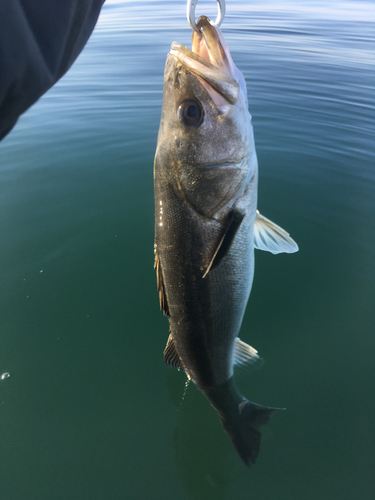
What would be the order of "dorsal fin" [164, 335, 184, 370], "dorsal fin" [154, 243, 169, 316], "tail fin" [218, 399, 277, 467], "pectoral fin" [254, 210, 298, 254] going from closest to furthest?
"dorsal fin" [154, 243, 169, 316] → "pectoral fin" [254, 210, 298, 254] → "dorsal fin" [164, 335, 184, 370] → "tail fin" [218, 399, 277, 467]

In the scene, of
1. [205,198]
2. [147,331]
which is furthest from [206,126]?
[147,331]

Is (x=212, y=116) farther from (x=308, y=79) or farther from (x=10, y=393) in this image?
(x=308, y=79)

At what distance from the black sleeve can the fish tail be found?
2115 mm

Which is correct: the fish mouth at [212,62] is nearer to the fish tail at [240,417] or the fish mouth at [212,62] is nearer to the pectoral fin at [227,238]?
the pectoral fin at [227,238]

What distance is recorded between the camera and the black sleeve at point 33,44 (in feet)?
3.48

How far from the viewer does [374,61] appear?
11.7 meters

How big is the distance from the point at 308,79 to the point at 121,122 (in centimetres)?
605

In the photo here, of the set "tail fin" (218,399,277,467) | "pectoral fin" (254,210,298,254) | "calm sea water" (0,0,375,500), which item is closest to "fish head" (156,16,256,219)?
"pectoral fin" (254,210,298,254)

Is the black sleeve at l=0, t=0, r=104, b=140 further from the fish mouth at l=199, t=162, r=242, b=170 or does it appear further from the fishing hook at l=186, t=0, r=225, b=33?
the fish mouth at l=199, t=162, r=242, b=170

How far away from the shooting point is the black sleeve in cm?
106

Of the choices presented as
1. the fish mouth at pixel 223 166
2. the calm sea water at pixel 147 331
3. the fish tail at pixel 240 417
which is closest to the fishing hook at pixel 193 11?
the fish mouth at pixel 223 166

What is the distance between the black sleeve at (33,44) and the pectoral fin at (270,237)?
4.57ft

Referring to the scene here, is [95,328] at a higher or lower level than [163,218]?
lower

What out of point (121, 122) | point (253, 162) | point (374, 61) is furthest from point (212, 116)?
point (374, 61)
